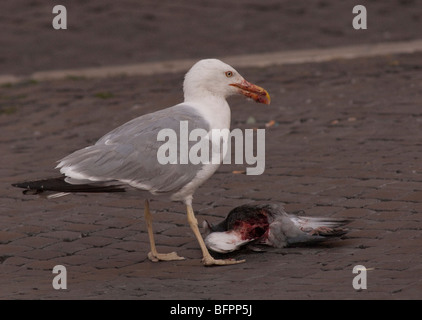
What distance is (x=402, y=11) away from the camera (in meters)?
15.1

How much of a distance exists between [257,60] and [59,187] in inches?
312

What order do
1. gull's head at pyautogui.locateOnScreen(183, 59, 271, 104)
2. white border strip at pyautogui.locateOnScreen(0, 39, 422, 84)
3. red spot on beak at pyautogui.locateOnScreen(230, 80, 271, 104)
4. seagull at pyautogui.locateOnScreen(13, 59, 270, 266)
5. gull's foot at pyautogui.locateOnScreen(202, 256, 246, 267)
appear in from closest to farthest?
seagull at pyautogui.locateOnScreen(13, 59, 270, 266) → gull's foot at pyautogui.locateOnScreen(202, 256, 246, 267) → gull's head at pyautogui.locateOnScreen(183, 59, 271, 104) → red spot on beak at pyautogui.locateOnScreen(230, 80, 271, 104) → white border strip at pyautogui.locateOnScreen(0, 39, 422, 84)

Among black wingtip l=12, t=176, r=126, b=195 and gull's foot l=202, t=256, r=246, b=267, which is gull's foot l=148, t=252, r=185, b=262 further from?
black wingtip l=12, t=176, r=126, b=195

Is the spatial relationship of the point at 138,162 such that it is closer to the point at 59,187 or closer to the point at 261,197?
the point at 59,187

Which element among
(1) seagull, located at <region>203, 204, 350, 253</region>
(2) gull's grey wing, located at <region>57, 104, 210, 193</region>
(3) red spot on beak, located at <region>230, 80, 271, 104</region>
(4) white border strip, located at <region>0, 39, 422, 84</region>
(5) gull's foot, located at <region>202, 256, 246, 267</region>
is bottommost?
(5) gull's foot, located at <region>202, 256, 246, 267</region>

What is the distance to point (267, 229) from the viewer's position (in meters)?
5.54

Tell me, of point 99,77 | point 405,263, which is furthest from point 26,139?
point 405,263

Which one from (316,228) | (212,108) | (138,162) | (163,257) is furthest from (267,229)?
(138,162)

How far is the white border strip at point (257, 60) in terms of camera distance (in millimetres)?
12289

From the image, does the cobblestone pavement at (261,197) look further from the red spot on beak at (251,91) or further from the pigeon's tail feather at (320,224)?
the red spot on beak at (251,91)

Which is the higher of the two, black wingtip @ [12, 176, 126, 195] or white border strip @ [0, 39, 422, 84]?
white border strip @ [0, 39, 422, 84]

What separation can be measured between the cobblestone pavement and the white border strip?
854mm

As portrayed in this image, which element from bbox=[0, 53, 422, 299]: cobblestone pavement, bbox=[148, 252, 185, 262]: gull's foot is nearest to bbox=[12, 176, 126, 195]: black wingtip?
bbox=[0, 53, 422, 299]: cobblestone pavement

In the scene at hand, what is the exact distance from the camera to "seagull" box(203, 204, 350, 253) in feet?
17.9
